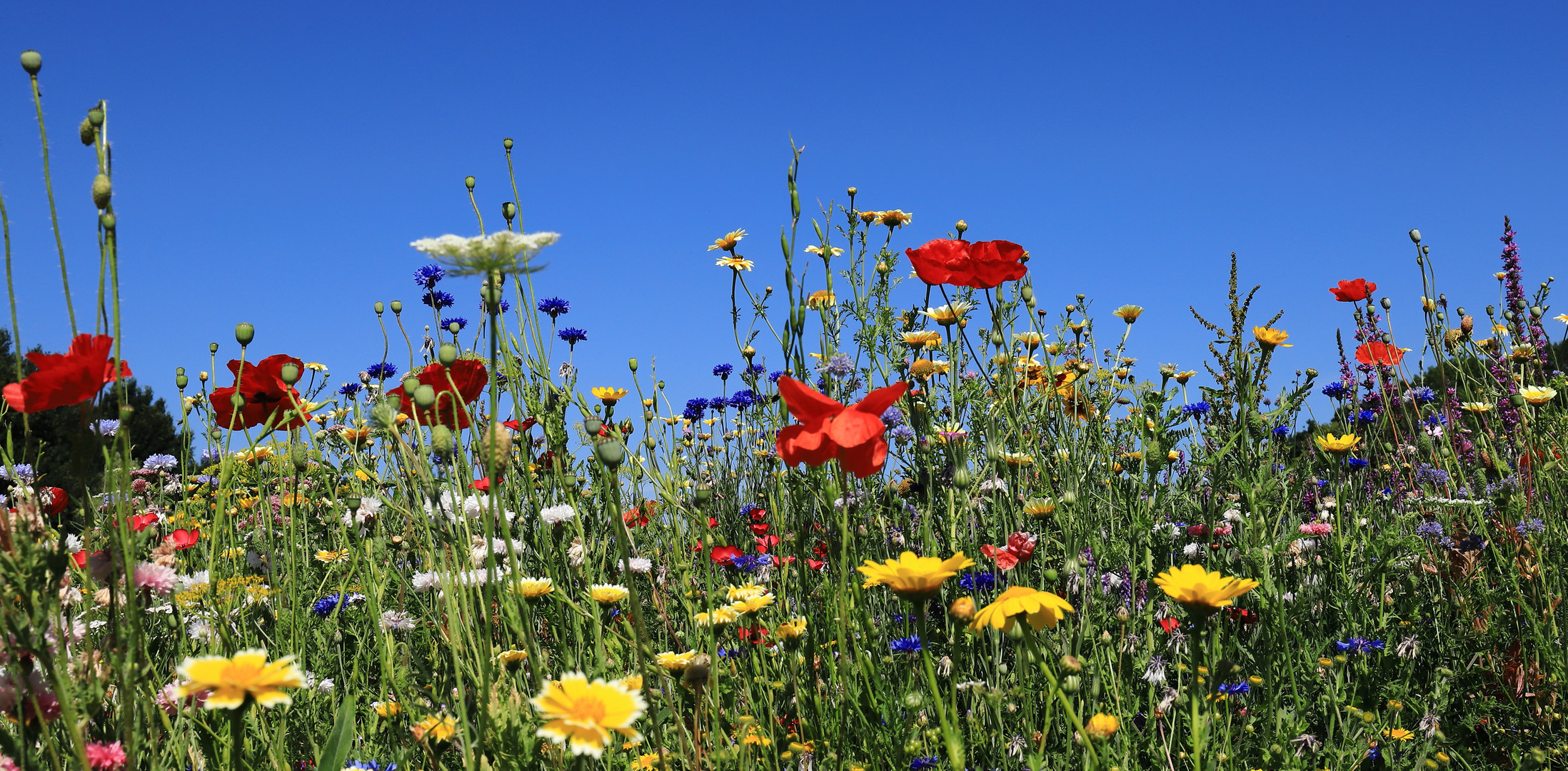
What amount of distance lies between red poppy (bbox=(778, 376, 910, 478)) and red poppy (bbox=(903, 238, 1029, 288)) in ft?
3.25

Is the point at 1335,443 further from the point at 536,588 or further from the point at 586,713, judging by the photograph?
the point at 586,713

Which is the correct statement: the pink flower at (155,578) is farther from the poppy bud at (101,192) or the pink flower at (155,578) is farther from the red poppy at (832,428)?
the red poppy at (832,428)

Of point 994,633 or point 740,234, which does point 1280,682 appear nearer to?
point 994,633

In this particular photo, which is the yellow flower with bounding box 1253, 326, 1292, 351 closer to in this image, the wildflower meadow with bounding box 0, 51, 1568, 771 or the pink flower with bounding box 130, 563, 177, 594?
the wildflower meadow with bounding box 0, 51, 1568, 771

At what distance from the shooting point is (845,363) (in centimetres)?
259

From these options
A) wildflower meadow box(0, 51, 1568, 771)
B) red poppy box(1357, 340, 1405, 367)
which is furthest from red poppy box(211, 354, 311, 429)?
red poppy box(1357, 340, 1405, 367)

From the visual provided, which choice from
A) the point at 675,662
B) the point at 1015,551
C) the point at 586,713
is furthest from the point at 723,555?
the point at 586,713

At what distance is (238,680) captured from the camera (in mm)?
992

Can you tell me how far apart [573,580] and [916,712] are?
1295 millimetres

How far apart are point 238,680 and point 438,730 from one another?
1.74ft

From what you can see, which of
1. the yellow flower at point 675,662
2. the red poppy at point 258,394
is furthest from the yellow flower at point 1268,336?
the red poppy at point 258,394

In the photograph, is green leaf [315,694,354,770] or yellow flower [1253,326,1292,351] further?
yellow flower [1253,326,1292,351]

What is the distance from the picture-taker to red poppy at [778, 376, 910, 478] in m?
1.41

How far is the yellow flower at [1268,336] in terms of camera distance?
213 cm
